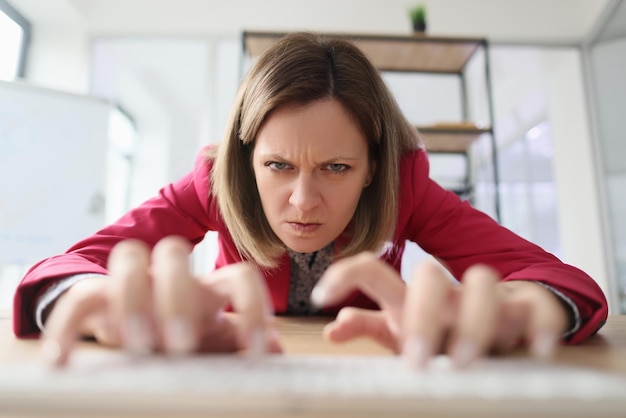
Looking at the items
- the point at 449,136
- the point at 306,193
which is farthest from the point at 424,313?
the point at 449,136

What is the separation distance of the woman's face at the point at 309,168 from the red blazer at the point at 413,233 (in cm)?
15

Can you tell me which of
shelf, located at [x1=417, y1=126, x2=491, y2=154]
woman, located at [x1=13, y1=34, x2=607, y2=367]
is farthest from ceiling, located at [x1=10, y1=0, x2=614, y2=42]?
woman, located at [x1=13, y1=34, x2=607, y2=367]

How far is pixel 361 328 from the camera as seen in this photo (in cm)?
40

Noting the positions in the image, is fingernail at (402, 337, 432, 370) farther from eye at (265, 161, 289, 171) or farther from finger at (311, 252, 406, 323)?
eye at (265, 161, 289, 171)

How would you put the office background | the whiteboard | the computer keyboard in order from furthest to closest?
the office background < the whiteboard < the computer keyboard

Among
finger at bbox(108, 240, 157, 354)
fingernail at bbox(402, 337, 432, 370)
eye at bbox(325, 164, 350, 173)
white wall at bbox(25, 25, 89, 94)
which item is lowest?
fingernail at bbox(402, 337, 432, 370)

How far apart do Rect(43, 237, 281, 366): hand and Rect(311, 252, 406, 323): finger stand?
0.13 feet

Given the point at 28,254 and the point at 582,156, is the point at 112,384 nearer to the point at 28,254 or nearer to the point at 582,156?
the point at 28,254

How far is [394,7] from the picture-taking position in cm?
255

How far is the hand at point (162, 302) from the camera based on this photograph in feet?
0.86

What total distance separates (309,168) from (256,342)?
37 cm

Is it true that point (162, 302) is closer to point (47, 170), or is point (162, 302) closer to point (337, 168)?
point (337, 168)

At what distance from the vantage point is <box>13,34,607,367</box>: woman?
0.27 m

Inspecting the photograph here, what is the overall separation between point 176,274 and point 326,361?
113mm
